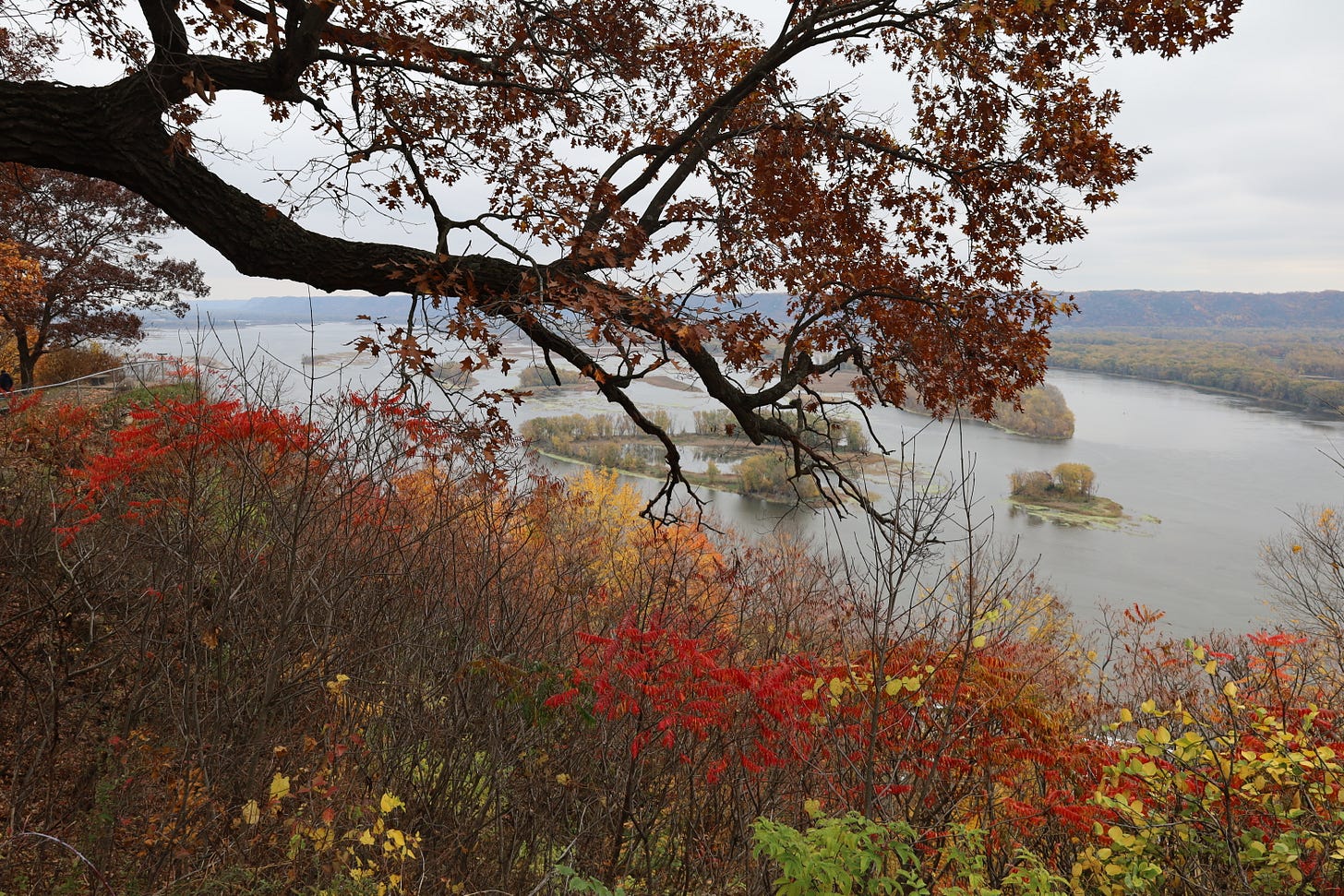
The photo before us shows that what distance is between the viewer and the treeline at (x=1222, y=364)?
300 feet

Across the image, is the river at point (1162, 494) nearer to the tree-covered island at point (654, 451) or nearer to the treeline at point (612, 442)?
the tree-covered island at point (654, 451)

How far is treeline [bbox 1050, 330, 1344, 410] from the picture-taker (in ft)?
300

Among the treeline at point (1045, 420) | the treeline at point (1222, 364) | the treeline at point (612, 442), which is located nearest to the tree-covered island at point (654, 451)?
Result: the treeline at point (612, 442)

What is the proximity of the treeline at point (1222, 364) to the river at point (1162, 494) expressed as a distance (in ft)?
12.2

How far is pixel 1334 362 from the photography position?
103m

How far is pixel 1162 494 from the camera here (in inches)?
2183

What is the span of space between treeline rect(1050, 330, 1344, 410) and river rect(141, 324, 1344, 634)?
3.71m

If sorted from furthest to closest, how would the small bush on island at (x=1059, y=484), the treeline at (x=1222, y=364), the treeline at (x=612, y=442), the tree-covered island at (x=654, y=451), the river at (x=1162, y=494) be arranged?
the treeline at (x=1222, y=364) → the treeline at (x=612, y=442) → the tree-covered island at (x=654, y=451) → the small bush on island at (x=1059, y=484) → the river at (x=1162, y=494)

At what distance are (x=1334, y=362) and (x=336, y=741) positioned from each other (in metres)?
139

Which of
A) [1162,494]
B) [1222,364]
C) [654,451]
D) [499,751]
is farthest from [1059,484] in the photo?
[1222,364]

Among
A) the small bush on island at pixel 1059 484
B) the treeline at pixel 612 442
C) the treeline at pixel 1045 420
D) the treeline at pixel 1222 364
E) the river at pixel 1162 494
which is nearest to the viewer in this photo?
the river at pixel 1162 494

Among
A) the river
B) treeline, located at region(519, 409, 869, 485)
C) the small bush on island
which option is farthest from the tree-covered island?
the small bush on island

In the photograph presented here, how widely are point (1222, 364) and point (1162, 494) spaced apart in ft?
236

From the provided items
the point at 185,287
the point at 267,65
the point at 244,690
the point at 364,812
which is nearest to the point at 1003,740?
the point at 364,812
